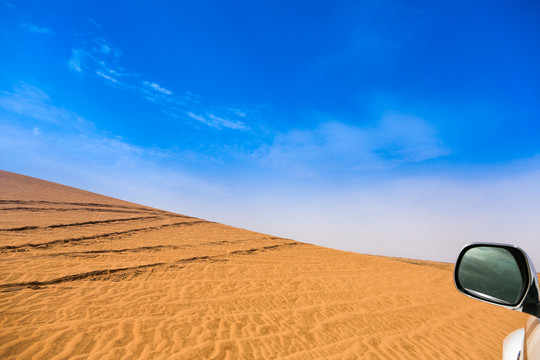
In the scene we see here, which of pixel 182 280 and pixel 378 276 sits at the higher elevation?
pixel 378 276

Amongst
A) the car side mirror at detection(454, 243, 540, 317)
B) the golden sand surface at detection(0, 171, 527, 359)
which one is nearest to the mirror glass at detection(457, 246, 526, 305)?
the car side mirror at detection(454, 243, 540, 317)

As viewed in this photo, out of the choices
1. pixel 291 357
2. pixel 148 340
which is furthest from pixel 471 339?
pixel 148 340

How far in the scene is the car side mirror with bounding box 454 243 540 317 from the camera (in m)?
1.21

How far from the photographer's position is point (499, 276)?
1.53 metres

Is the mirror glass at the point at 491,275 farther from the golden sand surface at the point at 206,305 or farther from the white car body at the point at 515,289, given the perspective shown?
the golden sand surface at the point at 206,305

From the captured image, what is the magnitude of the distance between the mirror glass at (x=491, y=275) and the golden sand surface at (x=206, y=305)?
4.51m

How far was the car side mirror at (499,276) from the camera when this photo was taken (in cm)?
121

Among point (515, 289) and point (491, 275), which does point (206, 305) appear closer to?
point (491, 275)

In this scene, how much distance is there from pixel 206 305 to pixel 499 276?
6859 millimetres

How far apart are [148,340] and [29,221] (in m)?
13.7

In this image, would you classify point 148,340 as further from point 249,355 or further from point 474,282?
point 474,282

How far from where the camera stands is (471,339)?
6.78 m

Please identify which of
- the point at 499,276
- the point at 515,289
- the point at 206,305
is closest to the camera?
the point at 515,289

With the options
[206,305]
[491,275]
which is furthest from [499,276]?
[206,305]
